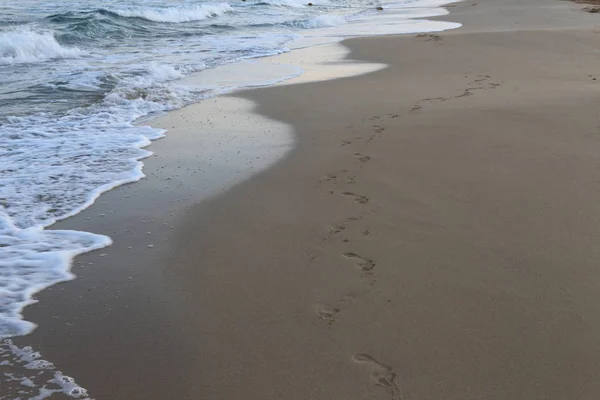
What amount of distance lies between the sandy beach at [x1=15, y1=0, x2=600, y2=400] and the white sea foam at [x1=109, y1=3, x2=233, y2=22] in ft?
48.0

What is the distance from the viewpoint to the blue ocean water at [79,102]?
10.7ft

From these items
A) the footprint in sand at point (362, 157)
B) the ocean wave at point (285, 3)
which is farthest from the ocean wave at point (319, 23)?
the footprint in sand at point (362, 157)

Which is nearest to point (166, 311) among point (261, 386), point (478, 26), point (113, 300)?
point (113, 300)

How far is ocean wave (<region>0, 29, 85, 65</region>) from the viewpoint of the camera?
11.7 meters

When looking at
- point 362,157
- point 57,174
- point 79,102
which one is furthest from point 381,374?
point 79,102

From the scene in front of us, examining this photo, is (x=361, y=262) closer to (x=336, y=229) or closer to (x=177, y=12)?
(x=336, y=229)

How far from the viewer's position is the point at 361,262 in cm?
294

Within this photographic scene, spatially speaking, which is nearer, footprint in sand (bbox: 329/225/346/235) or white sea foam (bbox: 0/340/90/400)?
white sea foam (bbox: 0/340/90/400)

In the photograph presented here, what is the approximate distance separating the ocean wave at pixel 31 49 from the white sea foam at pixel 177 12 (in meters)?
5.86

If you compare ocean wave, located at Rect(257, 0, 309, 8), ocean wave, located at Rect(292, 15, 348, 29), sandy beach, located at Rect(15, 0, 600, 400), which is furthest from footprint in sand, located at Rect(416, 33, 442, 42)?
ocean wave, located at Rect(257, 0, 309, 8)

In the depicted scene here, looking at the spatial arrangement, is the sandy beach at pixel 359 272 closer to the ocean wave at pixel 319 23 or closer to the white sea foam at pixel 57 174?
the white sea foam at pixel 57 174

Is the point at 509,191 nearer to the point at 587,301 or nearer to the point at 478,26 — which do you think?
the point at 587,301

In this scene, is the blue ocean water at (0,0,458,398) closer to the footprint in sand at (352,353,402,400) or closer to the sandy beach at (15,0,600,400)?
the sandy beach at (15,0,600,400)

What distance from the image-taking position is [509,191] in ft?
12.1
